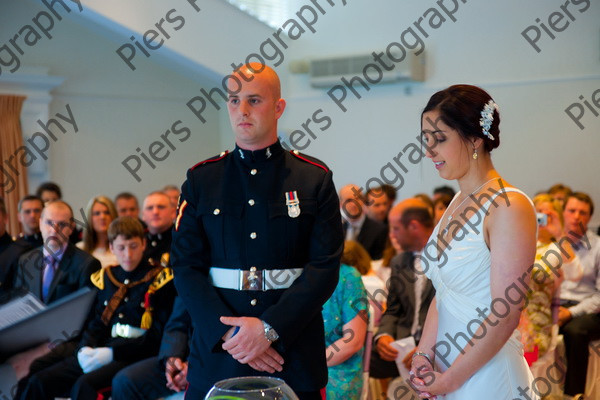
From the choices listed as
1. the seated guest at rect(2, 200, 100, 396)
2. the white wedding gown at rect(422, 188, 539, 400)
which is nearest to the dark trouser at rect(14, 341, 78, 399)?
the seated guest at rect(2, 200, 100, 396)

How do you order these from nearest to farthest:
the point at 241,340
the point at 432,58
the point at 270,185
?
the point at 241,340, the point at 270,185, the point at 432,58

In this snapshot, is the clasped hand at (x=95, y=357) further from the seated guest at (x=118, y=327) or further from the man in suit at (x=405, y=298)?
the man in suit at (x=405, y=298)

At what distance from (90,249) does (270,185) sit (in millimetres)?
3308

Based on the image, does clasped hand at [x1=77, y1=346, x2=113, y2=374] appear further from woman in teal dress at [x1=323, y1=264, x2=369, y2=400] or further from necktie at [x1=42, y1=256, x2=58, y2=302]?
woman in teal dress at [x1=323, y1=264, x2=369, y2=400]

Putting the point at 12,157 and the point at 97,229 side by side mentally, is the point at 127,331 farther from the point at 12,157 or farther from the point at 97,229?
the point at 12,157

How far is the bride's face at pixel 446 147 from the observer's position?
6.02ft

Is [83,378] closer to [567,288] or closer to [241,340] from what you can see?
[241,340]

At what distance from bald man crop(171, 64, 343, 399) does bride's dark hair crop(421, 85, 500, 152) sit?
1.51 ft

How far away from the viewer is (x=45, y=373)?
3.67 meters

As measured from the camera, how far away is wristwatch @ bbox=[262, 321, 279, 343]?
6.50 ft

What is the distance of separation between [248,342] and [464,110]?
0.84 meters

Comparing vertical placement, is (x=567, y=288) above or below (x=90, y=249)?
below

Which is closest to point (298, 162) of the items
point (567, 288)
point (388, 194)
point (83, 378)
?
point (83, 378)

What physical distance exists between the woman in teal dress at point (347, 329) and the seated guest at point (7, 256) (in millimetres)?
2221
